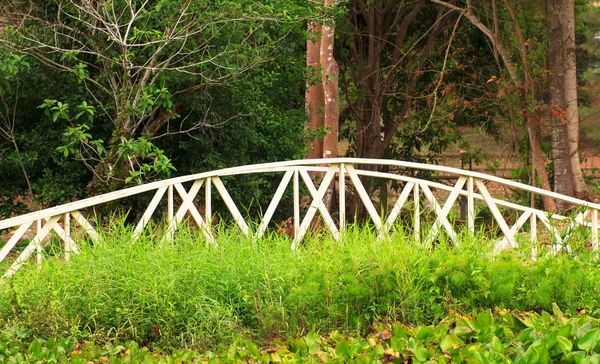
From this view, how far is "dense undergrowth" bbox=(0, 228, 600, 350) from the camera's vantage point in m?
4.76

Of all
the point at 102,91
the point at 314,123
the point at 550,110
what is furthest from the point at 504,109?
the point at 102,91

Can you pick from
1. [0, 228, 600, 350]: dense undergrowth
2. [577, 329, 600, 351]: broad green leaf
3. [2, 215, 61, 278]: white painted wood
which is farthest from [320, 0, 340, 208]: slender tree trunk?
[577, 329, 600, 351]: broad green leaf

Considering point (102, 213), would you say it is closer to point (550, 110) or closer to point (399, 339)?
point (399, 339)

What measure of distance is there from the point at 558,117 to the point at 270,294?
29.6 feet

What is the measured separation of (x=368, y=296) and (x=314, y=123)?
8.14 m

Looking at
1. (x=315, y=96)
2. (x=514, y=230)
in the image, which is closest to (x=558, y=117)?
(x=315, y=96)

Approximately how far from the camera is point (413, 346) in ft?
→ 12.8

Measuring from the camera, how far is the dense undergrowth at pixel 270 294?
4.76 metres

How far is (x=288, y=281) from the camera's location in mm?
4957

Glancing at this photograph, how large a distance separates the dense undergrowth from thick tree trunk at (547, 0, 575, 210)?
26.7 feet

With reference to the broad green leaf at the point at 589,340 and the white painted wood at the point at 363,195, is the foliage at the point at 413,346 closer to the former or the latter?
the broad green leaf at the point at 589,340

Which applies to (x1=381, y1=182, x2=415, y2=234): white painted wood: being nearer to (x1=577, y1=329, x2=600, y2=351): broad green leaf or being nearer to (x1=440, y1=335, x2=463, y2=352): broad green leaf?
(x1=440, y1=335, x2=463, y2=352): broad green leaf

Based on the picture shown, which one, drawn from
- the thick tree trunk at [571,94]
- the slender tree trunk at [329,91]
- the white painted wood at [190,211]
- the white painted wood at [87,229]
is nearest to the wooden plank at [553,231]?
the white painted wood at [190,211]

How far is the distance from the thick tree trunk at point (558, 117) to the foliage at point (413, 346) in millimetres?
8783
